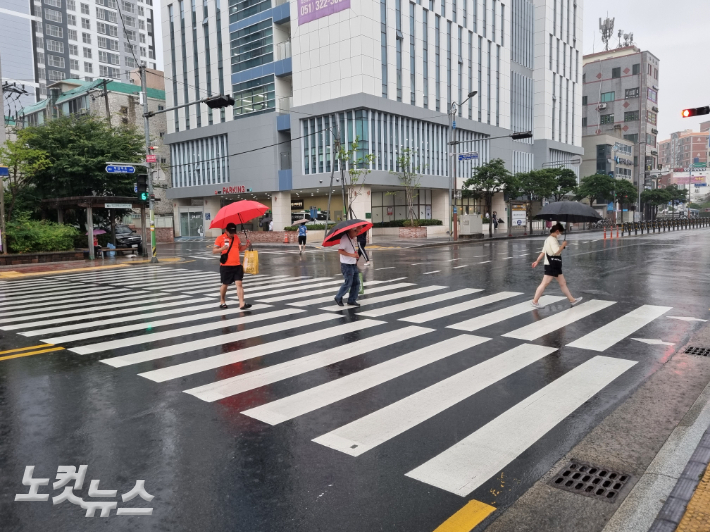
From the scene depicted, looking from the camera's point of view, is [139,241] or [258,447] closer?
[258,447]

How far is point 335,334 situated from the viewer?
8336mm

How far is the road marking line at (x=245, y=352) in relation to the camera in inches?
252

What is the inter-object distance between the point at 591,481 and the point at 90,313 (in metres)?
9.89

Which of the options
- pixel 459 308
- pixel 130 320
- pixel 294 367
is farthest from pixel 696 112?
pixel 130 320

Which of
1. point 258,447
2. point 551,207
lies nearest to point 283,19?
point 551,207

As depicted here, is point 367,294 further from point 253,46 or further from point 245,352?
point 253,46

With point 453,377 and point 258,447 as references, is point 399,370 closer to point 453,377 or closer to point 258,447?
point 453,377

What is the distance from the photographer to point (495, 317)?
31.3 ft

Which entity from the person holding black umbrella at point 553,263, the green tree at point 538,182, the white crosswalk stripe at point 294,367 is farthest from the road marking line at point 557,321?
the green tree at point 538,182

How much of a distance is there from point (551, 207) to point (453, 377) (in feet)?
23.1

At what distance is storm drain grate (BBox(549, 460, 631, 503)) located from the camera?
3.60m

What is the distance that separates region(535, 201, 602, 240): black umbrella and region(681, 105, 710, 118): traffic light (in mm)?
7187

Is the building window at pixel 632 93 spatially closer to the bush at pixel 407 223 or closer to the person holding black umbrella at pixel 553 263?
the bush at pixel 407 223

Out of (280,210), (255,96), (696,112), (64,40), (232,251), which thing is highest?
(64,40)
